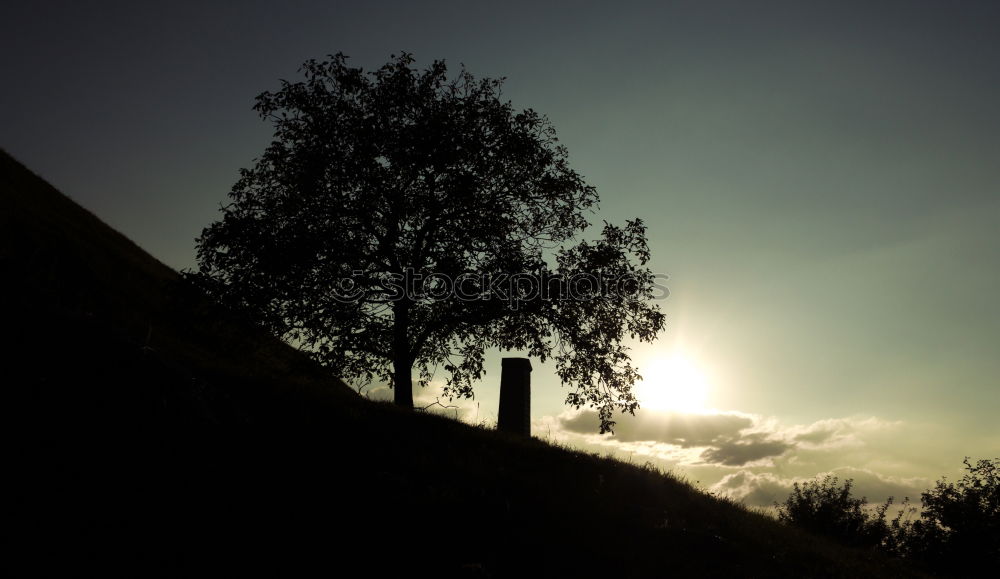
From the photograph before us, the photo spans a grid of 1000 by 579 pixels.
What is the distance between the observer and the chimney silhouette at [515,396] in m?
16.8

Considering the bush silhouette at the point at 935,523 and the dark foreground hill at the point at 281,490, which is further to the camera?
the bush silhouette at the point at 935,523

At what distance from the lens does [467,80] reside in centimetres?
1822

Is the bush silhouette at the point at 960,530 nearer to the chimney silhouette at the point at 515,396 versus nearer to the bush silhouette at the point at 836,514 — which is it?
the bush silhouette at the point at 836,514

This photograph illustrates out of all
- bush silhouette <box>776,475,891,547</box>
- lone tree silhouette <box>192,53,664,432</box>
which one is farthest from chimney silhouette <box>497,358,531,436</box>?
bush silhouette <box>776,475,891,547</box>

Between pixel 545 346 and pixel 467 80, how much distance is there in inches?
339

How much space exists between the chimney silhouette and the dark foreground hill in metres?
3.14

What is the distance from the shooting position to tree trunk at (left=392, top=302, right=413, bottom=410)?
56.9ft

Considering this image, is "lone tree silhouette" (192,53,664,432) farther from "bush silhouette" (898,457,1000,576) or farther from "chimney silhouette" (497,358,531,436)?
"bush silhouette" (898,457,1000,576)

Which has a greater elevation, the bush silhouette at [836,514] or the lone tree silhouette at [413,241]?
the lone tree silhouette at [413,241]

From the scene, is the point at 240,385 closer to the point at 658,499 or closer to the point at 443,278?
the point at 443,278

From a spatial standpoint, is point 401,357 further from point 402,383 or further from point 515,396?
point 515,396

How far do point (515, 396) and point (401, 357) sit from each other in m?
3.62

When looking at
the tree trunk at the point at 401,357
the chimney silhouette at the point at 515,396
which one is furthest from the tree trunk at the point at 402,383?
the chimney silhouette at the point at 515,396

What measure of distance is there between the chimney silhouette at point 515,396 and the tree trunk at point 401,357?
9.09ft
